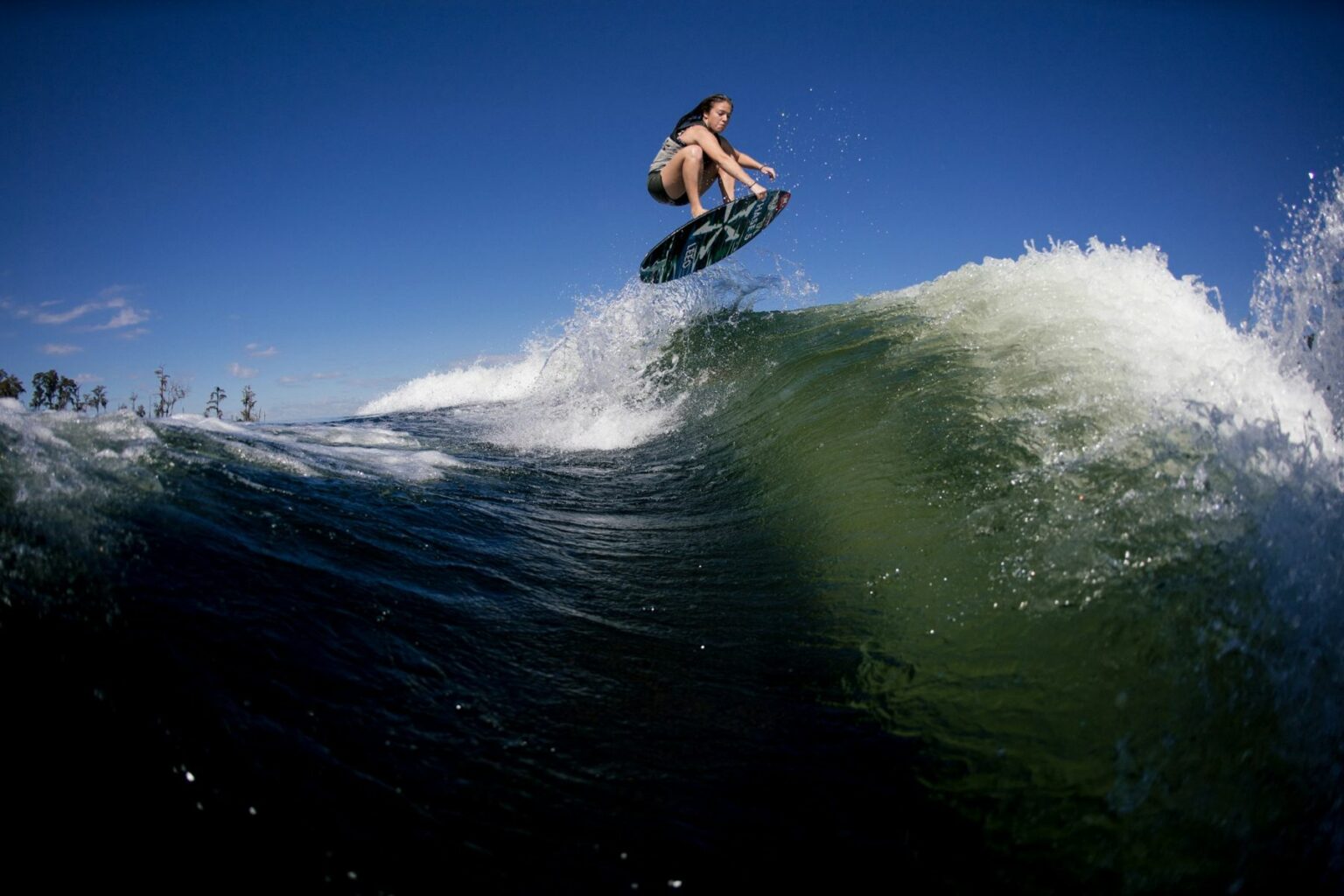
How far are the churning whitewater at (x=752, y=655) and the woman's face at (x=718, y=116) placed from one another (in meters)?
5.45

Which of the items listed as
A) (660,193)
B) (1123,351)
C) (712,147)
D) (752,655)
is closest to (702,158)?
(712,147)

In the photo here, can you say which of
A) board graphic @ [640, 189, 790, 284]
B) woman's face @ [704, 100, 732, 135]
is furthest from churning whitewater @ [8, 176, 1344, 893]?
woman's face @ [704, 100, 732, 135]

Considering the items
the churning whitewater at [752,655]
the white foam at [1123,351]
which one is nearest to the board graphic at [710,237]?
the white foam at [1123,351]

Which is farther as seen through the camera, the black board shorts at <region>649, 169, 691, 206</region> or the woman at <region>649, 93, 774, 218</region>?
the black board shorts at <region>649, 169, 691, 206</region>

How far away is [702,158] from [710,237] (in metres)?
1.00

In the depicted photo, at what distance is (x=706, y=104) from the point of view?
29.2 feet

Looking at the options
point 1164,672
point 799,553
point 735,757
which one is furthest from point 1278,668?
point 799,553

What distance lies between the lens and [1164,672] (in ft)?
8.00

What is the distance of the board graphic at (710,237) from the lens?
29.8ft

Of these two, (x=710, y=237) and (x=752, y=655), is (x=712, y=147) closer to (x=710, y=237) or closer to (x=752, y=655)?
(x=710, y=237)

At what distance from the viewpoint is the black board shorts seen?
9.40 meters

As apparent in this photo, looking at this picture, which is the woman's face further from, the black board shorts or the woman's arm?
the black board shorts

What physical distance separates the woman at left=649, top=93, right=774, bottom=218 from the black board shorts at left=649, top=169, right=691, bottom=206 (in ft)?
0.05

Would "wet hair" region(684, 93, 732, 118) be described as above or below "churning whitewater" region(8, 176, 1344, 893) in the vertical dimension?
above
